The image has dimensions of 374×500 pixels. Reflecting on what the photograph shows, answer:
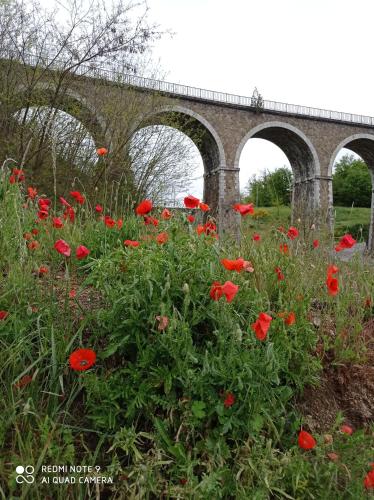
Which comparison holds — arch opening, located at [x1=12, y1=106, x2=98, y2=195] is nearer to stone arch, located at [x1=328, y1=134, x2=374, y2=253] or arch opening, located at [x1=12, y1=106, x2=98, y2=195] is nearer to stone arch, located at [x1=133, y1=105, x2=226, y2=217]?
stone arch, located at [x1=133, y1=105, x2=226, y2=217]

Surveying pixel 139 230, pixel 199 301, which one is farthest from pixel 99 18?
pixel 199 301

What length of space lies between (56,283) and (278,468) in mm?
1342

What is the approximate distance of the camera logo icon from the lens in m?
1.14

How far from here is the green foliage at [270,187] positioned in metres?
2.75

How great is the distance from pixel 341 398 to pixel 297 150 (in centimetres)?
Answer: 2441

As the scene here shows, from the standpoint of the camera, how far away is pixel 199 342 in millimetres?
1552

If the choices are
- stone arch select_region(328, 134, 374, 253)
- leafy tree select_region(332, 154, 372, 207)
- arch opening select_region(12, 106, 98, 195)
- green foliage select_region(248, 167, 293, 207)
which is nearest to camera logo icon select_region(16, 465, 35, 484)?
green foliage select_region(248, 167, 293, 207)

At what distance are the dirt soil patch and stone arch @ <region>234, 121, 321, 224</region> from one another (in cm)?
1993

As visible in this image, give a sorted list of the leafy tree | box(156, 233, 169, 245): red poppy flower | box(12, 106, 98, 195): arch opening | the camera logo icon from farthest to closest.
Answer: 1. the leafy tree
2. box(12, 106, 98, 195): arch opening
3. box(156, 233, 169, 245): red poppy flower
4. the camera logo icon

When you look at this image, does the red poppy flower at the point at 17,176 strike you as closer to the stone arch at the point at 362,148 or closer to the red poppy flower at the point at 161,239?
the red poppy flower at the point at 161,239

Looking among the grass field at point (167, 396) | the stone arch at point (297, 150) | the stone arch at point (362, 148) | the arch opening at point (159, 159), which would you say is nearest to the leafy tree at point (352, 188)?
the stone arch at point (362, 148)

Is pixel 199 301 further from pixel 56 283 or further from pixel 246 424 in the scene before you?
pixel 56 283

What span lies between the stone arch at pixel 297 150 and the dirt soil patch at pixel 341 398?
1993 centimetres

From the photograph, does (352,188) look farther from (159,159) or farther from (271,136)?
(159,159)
